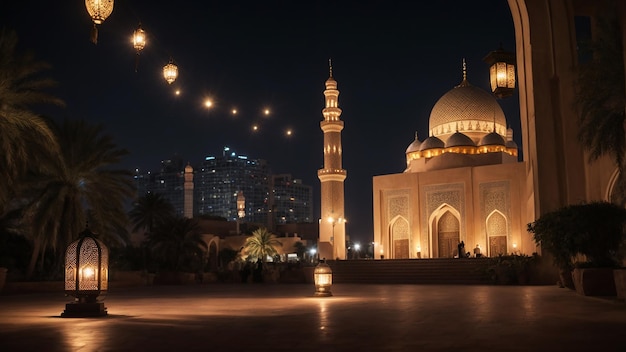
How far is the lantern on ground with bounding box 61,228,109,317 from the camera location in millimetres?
10141

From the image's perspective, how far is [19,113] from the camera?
15008 millimetres

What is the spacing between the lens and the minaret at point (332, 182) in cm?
3881

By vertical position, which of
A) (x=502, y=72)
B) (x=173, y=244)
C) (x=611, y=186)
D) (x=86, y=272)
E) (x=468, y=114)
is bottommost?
(x=86, y=272)

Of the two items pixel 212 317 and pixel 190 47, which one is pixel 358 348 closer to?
pixel 212 317

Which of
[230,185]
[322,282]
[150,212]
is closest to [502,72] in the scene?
[322,282]

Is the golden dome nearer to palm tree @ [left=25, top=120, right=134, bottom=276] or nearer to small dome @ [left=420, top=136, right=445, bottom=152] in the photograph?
small dome @ [left=420, top=136, right=445, bottom=152]

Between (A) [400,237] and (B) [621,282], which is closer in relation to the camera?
(B) [621,282]

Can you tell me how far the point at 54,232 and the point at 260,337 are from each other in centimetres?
1548

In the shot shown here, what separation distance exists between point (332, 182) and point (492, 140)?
9631 millimetres

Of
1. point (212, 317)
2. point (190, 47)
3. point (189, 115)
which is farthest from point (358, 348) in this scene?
point (189, 115)

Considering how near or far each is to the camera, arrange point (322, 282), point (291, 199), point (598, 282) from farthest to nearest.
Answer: point (291, 199)
point (322, 282)
point (598, 282)

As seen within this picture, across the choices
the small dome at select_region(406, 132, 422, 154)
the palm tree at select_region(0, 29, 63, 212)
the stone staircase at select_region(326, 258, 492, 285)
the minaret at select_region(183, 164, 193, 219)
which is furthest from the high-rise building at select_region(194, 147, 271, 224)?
Result: the palm tree at select_region(0, 29, 63, 212)

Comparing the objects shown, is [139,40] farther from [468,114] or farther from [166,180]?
[166,180]

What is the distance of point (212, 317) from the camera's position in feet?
29.7
